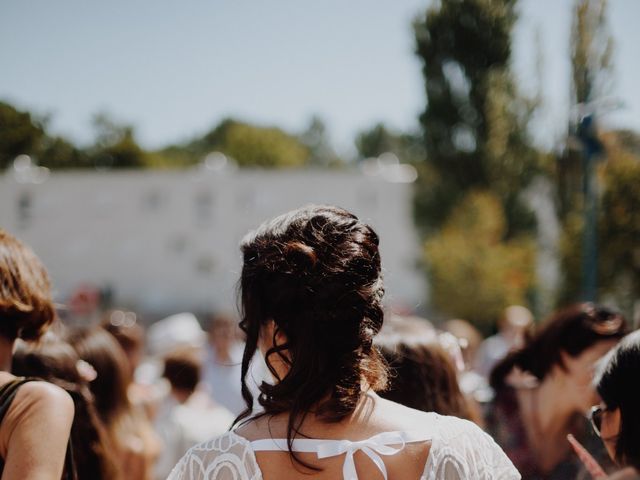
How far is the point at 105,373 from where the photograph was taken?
355 cm

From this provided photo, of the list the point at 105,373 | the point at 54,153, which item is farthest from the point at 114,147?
the point at 105,373

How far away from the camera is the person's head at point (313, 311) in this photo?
5.39ft

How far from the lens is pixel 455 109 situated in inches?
1206

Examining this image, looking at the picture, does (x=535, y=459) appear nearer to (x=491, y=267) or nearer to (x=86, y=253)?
(x=491, y=267)

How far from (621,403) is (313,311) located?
2.65 ft

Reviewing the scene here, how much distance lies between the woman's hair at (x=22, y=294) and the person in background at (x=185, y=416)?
6.36 feet

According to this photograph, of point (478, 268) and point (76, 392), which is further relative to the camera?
point (478, 268)

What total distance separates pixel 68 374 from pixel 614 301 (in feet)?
47.4

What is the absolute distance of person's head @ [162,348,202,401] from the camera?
4.73 m

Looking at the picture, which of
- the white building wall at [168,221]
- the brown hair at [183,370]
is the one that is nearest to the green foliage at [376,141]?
the white building wall at [168,221]

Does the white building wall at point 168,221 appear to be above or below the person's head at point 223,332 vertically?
below

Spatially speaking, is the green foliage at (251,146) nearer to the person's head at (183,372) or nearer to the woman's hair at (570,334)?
the person's head at (183,372)

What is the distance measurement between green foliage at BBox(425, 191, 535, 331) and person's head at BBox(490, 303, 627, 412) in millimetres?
22729

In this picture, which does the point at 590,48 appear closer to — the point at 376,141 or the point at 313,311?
the point at 313,311
